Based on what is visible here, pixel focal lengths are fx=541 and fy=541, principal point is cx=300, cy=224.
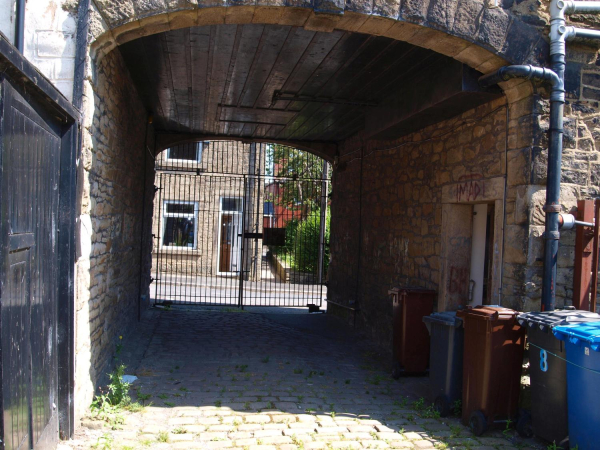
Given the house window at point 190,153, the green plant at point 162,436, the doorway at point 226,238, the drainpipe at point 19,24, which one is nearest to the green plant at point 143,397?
the green plant at point 162,436

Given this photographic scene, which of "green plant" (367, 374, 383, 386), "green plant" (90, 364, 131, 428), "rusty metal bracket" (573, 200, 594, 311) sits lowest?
"green plant" (367, 374, 383, 386)

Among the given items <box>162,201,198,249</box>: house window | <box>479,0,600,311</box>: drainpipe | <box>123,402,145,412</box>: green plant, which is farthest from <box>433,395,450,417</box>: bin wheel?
<box>162,201,198,249</box>: house window

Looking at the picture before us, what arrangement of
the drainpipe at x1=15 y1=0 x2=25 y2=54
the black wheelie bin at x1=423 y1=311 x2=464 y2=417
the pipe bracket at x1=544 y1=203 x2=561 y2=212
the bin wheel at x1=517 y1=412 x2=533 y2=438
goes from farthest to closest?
1. the black wheelie bin at x1=423 y1=311 x2=464 y2=417
2. the pipe bracket at x1=544 y1=203 x2=561 y2=212
3. the bin wheel at x1=517 y1=412 x2=533 y2=438
4. the drainpipe at x1=15 y1=0 x2=25 y2=54

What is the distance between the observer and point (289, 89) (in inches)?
276

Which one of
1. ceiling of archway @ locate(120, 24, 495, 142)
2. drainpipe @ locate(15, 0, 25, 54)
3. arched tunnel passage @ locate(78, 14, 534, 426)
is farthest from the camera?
ceiling of archway @ locate(120, 24, 495, 142)

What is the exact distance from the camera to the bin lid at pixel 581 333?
3438 mm

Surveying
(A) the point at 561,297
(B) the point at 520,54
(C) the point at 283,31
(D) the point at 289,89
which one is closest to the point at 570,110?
(B) the point at 520,54

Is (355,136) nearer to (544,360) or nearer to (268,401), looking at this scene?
(268,401)

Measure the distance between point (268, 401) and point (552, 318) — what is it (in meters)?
2.55

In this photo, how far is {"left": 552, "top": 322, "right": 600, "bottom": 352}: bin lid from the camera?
3438 millimetres

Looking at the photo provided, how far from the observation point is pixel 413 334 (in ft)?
19.7

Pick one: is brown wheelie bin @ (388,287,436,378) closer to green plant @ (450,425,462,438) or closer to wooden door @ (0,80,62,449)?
green plant @ (450,425,462,438)

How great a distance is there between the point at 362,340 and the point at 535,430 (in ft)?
14.2

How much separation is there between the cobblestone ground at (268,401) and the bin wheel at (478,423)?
0.22ft
